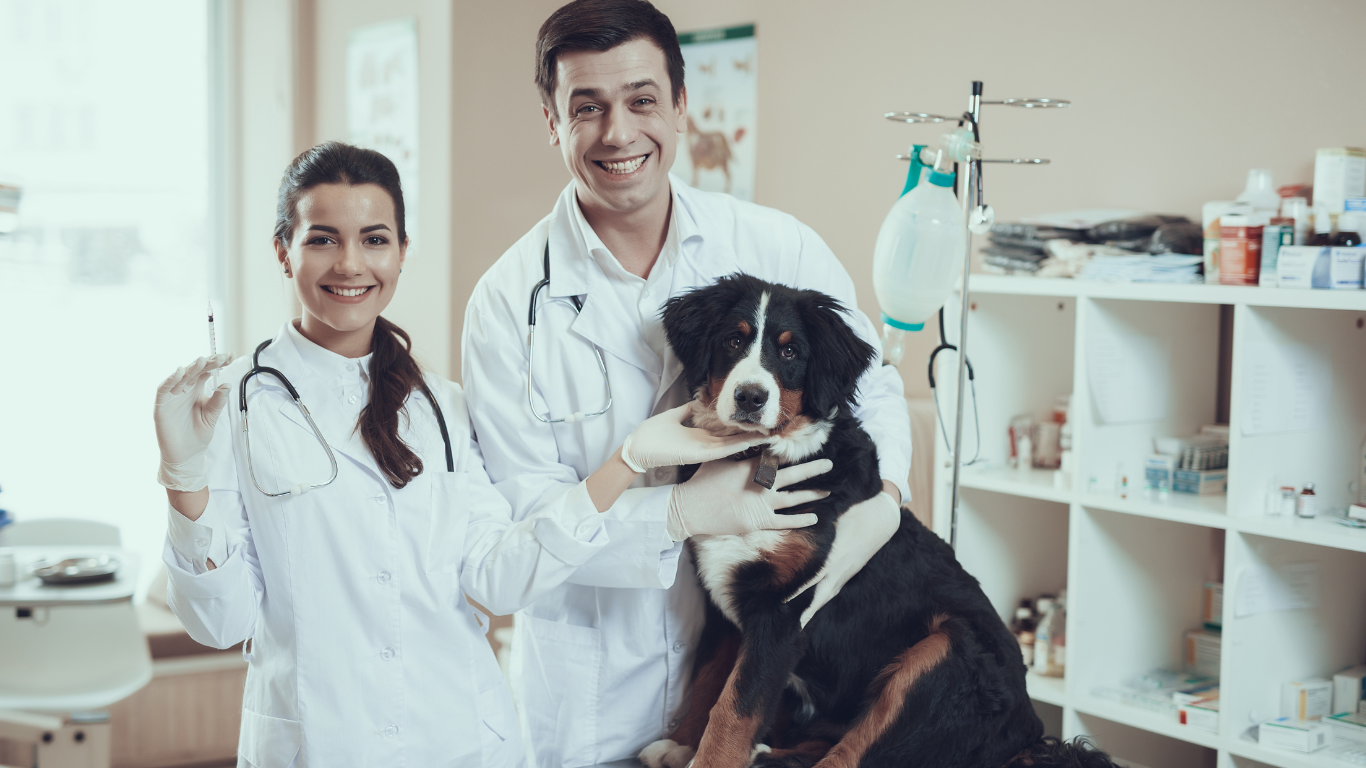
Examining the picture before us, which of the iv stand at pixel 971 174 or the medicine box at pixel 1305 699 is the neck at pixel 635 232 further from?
the medicine box at pixel 1305 699

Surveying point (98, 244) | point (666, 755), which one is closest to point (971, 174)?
point (666, 755)

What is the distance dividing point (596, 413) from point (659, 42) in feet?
1.91

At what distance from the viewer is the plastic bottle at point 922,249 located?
169cm

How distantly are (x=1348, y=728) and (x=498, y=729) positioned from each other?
1817 millimetres

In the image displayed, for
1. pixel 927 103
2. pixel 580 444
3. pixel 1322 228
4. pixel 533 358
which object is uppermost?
pixel 927 103

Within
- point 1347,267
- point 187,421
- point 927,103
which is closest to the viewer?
point 187,421

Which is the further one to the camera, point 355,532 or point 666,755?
point 666,755

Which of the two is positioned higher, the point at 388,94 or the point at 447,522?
the point at 388,94

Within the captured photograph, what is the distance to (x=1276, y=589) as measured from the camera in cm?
216

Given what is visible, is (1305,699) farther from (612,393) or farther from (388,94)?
(388,94)

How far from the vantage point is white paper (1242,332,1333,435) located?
2.08 metres

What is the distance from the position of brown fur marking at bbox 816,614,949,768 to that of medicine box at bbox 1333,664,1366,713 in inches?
52.7

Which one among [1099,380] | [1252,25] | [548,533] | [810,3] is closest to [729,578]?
[548,533]

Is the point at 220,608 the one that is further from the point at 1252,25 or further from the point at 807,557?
the point at 1252,25
